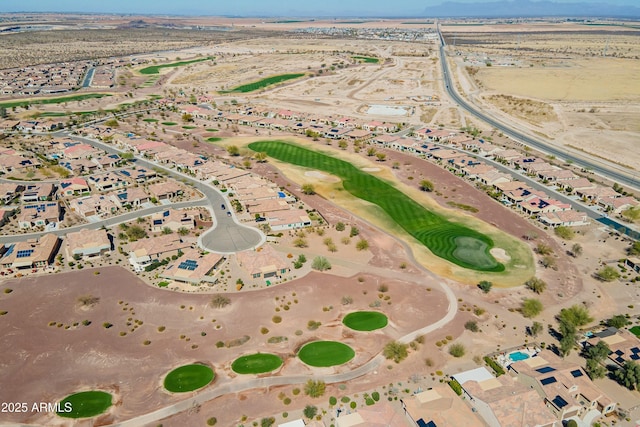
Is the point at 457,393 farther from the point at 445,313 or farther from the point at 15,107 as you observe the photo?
the point at 15,107

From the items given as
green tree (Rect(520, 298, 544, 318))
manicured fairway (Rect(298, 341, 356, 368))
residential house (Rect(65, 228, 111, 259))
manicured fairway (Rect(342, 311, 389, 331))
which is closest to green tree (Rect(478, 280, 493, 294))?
green tree (Rect(520, 298, 544, 318))

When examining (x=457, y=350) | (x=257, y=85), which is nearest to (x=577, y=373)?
(x=457, y=350)

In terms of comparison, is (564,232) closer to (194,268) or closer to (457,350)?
(457,350)

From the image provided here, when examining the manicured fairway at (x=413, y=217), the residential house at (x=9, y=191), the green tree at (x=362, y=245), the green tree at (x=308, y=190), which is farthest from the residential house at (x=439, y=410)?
the residential house at (x=9, y=191)

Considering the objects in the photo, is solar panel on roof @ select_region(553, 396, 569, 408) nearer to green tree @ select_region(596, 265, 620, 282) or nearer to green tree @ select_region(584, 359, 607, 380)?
green tree @ select_region(584, 359, 607, 380)

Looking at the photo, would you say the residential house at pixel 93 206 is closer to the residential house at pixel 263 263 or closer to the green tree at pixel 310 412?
the residential house at pixel 263 263

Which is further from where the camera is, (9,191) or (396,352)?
(9,191)

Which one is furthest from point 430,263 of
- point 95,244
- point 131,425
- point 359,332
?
point 95,244
